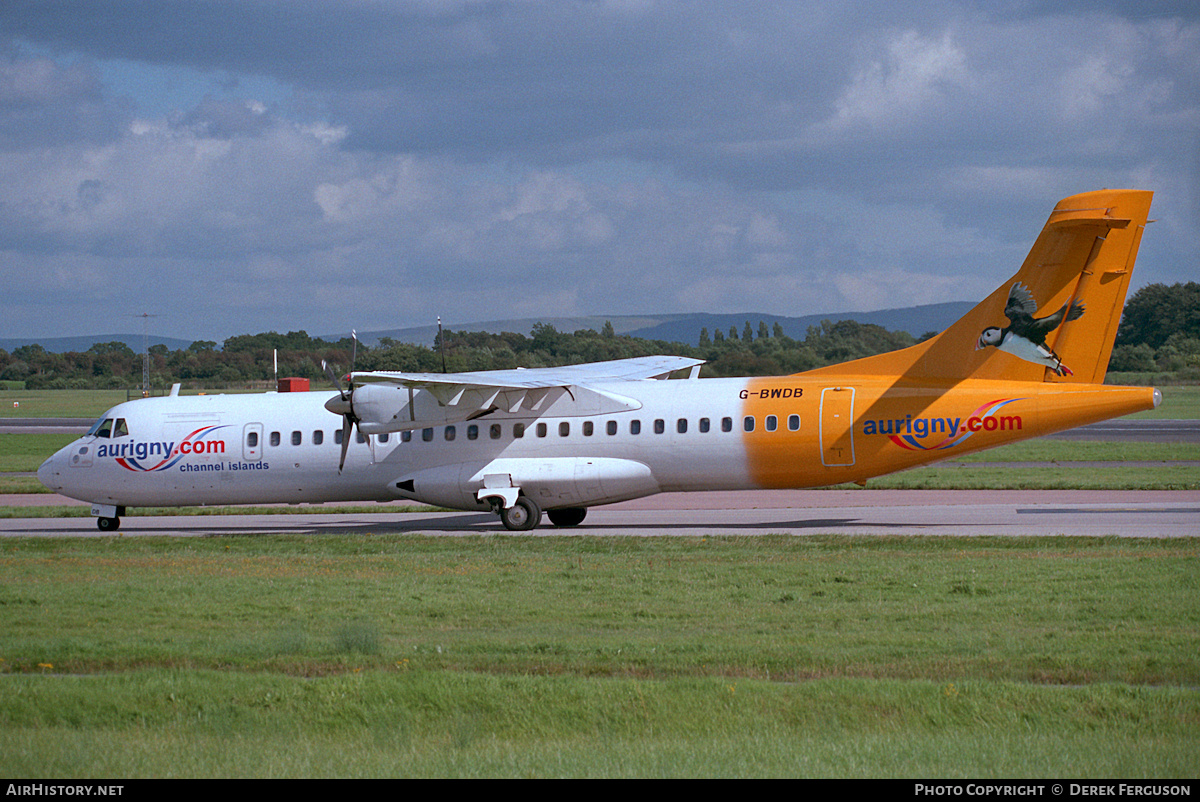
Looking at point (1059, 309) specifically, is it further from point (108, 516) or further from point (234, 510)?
point (234, 510)

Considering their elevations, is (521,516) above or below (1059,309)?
below

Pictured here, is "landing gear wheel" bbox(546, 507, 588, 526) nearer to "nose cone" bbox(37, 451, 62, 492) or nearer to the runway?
the runway

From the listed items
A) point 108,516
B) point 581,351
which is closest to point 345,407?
point 108,516

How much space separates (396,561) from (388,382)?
5356mm

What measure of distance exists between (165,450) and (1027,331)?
20.0m

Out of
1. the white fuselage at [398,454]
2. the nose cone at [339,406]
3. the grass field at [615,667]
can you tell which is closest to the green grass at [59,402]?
the white fuselage at [398,454]

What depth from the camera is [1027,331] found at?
22.2m

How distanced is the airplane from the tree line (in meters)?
2.48

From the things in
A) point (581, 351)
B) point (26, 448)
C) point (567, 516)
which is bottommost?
point (567, 516)

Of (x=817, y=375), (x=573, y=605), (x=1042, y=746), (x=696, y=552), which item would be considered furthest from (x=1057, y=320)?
(x=1042, y=746)

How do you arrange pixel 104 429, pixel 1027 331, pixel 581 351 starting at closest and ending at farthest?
pixel 1027 331 → pixel 104 429 → pixel 581 351

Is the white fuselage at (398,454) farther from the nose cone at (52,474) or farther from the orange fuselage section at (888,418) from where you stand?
the orange fuselage section at (888,418)

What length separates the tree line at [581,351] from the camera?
3822cm
